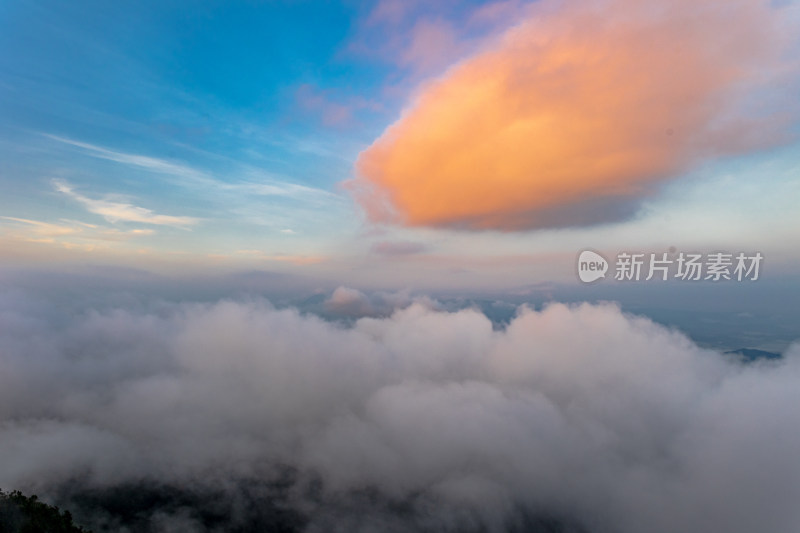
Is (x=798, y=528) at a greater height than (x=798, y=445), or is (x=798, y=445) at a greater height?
(x=798, y=445)

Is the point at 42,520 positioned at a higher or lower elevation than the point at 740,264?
lower

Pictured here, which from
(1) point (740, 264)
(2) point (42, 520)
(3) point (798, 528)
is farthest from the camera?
(3) point (798, 528)

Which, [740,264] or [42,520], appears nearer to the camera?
[740,264]

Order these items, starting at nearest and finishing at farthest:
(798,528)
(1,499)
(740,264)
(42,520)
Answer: (740,264)
(42,520)
(1,499)
(798,528)

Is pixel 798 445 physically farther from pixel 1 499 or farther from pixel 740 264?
pixel 1 499

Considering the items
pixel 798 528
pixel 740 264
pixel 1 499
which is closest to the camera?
pixel 740 264

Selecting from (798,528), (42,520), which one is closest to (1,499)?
(42,520)

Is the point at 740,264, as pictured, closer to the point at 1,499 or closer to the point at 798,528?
the point at 1,499

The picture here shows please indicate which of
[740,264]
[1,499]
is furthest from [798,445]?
[1,499]

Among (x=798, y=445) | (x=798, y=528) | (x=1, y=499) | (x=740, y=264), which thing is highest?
(x=740, y=264)
